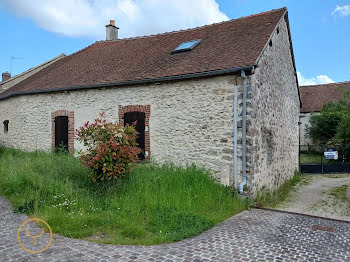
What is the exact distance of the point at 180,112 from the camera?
8109mm

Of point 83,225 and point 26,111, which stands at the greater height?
point 26,111

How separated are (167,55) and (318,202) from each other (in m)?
6.55

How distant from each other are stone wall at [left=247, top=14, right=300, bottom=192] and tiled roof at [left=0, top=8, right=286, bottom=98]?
534 millimetres

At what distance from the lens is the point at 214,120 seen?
24.6 ft

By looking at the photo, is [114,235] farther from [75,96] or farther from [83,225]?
[75,96]

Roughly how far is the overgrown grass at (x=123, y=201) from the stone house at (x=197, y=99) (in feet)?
2.91

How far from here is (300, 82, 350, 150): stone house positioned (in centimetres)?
2298

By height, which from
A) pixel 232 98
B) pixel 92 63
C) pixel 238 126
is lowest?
pixel 238 126

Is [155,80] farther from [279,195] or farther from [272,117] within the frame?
[279,195]

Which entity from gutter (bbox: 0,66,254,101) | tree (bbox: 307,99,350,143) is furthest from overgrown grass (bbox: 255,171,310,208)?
tree (bbox: 307,99,350,143)

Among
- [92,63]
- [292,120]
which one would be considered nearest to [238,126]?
[292,120]

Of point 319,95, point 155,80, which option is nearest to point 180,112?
point 155,80

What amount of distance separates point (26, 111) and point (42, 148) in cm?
185

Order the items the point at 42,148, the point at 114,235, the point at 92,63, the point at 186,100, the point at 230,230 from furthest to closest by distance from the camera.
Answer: the point at 92,63 → the point at 42,148 → the point at 186,100 → the point at 230,230 → the point at 114,235
